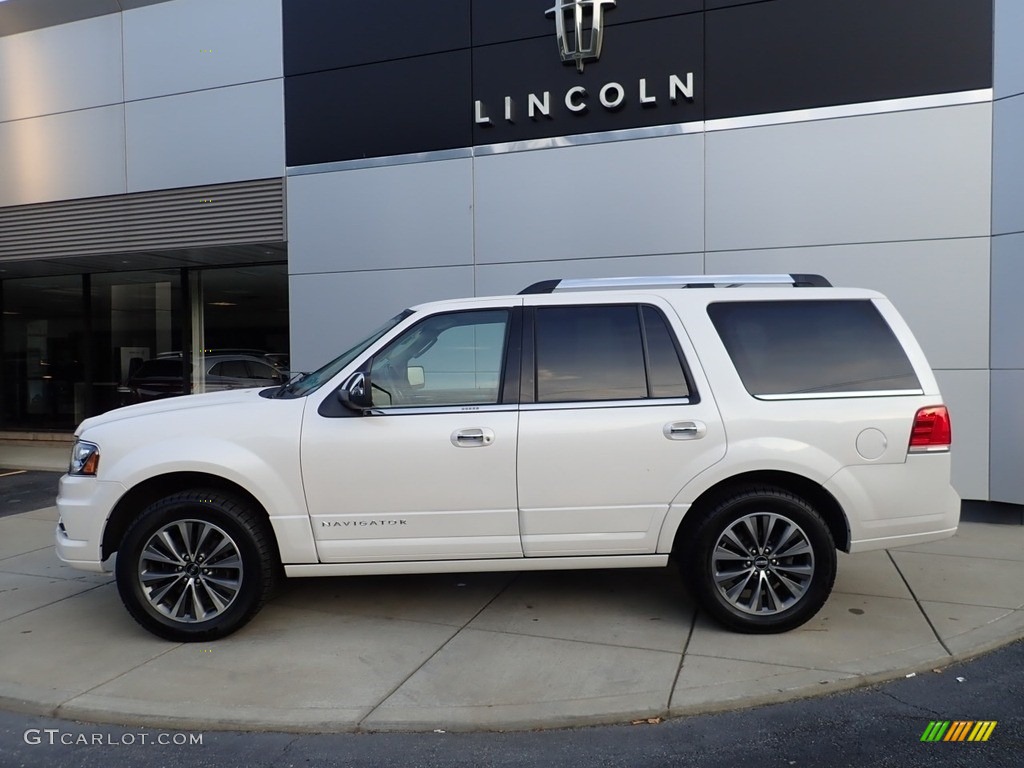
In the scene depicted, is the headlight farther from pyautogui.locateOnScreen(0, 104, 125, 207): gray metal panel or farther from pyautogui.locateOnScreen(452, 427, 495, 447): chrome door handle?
pyautogui.locateOnScreen(0, 104, 125, 207): gray metal panel

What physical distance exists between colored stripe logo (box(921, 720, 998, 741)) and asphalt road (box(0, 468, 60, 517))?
8.82 meters

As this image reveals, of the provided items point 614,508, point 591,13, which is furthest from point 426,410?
point 591,13

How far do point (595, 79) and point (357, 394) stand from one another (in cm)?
560

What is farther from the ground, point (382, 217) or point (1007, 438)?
point (382, 217)

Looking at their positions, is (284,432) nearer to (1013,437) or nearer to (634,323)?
(634,323)

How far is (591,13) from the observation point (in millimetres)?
8305

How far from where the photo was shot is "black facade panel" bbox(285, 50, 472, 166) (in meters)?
8.97

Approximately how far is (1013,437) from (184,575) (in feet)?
23.4

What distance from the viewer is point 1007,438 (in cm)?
721

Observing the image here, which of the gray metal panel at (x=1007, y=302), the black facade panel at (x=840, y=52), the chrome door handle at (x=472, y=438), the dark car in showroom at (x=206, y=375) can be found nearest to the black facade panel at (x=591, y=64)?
the black facade panel at (x=840, y=52)

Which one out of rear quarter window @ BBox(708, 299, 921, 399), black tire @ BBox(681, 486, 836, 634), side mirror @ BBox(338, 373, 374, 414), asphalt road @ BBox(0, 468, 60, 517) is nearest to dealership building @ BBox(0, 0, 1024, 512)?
asphalt road @ BBox(0, 468, 60, 517)

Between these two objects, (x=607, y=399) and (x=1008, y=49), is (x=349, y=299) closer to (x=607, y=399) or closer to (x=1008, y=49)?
(x=607, y=399)

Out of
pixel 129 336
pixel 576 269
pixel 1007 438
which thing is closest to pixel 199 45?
pixel 129 336

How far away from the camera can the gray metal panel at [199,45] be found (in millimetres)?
9680
